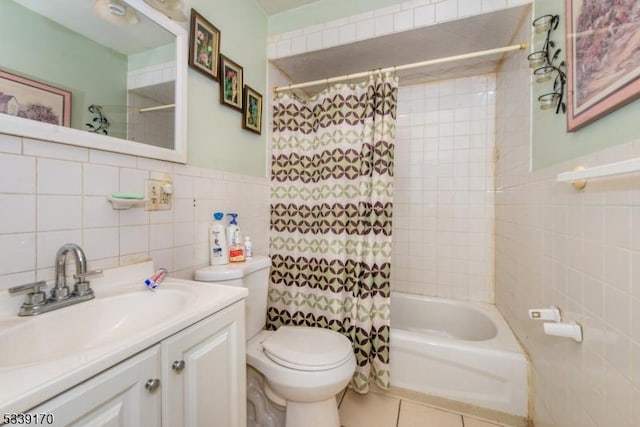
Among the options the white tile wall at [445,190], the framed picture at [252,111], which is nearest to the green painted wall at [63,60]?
the framed picture at [252,111]

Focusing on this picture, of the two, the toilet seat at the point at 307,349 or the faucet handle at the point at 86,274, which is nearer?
the faucet handle at the point at 86,274

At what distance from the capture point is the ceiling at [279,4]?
1686mm

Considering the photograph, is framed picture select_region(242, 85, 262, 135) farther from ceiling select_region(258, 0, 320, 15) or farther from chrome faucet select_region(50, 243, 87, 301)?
chrome faucet select_region(50, 243, 87, 301)

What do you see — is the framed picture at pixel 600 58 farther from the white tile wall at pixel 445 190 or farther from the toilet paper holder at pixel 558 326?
the white tile wall at pixel 445 190

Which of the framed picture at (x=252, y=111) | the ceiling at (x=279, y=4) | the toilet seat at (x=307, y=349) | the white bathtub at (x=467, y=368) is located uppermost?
the ceiling at (x=279, y=4)

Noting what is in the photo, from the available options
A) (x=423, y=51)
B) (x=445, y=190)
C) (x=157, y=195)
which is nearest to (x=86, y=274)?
(x=157, y=195)

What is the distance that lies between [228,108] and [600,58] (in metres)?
1.50

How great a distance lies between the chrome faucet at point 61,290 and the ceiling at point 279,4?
5.81ft

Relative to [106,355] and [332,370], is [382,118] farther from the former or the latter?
[106,355]

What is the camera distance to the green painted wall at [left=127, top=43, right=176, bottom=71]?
3.31 feet

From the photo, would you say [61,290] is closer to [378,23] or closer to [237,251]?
[237,251]

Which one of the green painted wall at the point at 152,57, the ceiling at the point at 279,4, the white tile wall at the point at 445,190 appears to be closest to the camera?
the green painted wall at the point at 152,57

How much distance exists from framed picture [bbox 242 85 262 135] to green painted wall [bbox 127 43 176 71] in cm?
47

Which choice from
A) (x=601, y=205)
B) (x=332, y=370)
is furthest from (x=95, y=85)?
(x=601, y=205)
